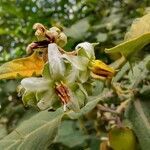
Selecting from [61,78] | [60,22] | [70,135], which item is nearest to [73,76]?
[61,78]

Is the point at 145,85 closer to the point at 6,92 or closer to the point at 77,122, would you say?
the point at 77,122

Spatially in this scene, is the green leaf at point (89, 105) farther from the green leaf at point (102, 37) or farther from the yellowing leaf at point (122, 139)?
the green leaf at point (102, 37)

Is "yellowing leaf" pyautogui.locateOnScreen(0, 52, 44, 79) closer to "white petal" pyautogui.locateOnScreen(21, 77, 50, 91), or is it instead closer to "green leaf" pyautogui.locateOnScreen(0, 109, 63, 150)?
"white petal" pyautogui.locateOnScreen(21, 77, 50, 91)

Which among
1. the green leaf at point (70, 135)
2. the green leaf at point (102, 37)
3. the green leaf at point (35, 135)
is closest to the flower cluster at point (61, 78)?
the green leaf at point (35, 135)

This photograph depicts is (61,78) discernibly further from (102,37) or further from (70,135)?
(102,37)

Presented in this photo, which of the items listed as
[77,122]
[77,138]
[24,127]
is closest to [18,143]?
[24,127]

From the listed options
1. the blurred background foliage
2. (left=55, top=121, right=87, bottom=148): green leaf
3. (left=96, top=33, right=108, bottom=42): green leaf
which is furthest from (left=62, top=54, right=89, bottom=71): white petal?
(left=96, top=33, right=108, bottom=42): green leaf
